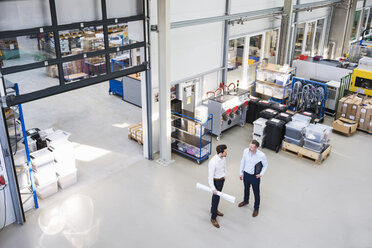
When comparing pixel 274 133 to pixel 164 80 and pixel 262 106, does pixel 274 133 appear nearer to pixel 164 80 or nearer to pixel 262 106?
pixel 262 106

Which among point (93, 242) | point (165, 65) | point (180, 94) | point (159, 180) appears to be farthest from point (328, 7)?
point (93, 242)

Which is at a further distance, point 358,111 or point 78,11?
point 358,111

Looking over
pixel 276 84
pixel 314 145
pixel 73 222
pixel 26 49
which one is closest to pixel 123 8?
pixel 26 49

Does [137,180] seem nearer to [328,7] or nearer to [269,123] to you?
[269,123]

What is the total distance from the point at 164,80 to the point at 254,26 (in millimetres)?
4773

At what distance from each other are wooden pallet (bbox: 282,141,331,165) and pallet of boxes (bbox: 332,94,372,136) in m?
1.39

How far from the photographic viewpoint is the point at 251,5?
10094mm

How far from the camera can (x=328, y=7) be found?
15.1 m

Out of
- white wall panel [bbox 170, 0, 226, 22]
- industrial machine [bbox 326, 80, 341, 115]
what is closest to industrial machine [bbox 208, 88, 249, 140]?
white wall panel [bbox 170, 0, 226, 22]

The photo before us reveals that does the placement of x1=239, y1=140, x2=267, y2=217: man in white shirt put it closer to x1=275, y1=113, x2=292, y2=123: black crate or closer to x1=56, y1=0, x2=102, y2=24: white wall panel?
x1=275, y1=113, x2=292, y2=123: black crate

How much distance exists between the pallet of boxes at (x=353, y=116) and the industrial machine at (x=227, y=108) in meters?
2.72

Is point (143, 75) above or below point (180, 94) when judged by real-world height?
above

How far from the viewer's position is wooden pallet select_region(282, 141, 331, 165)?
825 cm

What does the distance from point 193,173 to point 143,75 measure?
8.17 feet
